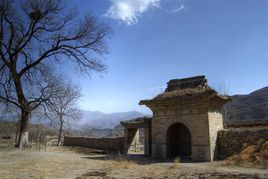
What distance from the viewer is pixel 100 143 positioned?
2805cm

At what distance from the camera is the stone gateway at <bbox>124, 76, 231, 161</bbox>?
1673cm

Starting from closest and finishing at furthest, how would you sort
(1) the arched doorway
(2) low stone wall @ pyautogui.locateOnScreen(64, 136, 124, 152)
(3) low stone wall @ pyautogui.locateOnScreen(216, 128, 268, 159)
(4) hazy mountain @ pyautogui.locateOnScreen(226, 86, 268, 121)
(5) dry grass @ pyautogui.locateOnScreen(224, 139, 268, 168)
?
1. (5) dry grass @ pyautogui.locateOnScreen(224, 139, 268, 168)
2. (3) low stone wall @ pyautogui.locateOnScreen(216, 128, 268, 159)
3. (1) the arched doorway
4. (2) low stone wall @ pyautogui.locateOnScreen(64, 136, 124, 152)
5. (4) hazy mountain @ pyautogui.locateOnScreen(226, 86, 268, 121)

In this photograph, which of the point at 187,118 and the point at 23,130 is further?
the point at 23,130

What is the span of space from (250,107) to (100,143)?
47.2m

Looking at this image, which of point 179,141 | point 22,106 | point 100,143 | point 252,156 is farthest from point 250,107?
point 22,106

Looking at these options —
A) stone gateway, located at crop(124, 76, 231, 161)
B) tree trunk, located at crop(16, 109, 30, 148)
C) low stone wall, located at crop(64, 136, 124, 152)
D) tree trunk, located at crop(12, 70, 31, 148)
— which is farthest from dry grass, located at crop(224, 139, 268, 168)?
tree trunk, located at crop(16, 109, 30, 148)

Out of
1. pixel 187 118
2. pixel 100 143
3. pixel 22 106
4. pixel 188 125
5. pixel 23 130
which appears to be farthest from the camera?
pixel 100 143

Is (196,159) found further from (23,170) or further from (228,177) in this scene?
(23,170)

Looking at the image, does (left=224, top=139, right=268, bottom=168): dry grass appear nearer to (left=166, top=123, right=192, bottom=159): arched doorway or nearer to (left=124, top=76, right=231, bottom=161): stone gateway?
(left=124, top=76, right=231, bottom=161): stone gateway

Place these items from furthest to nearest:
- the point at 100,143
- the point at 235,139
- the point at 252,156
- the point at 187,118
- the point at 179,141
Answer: the point at 100,143 → the point at 179,141 → the point at 187,118 → the point at 235,139 → the point at 252,156

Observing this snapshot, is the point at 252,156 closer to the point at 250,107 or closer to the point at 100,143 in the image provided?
the point at 100,143

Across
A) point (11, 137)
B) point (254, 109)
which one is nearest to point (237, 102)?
point (254, 109)

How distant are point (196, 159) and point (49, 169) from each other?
8.60 m

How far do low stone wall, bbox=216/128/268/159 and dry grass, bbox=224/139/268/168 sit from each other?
294 mm
